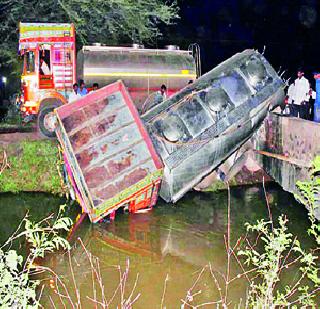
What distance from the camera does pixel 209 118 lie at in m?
10.3

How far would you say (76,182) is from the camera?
9.51 m

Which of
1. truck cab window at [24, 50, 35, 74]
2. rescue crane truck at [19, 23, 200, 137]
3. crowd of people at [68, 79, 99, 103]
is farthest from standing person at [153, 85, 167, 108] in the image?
truck cab window at [24, 50, 35, 74]

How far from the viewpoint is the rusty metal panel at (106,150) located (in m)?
9.30

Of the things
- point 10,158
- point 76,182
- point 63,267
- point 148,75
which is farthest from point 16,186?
point 148,75

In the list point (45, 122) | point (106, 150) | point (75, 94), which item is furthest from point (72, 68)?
point (106, 150)

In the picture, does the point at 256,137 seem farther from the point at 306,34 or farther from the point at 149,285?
the point at 306,34

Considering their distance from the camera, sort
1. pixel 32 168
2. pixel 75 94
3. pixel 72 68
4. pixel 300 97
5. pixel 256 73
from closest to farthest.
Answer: pixel 256 73
pixel 32 168
pixel 300 97
pixel 75 94
pixel 72 68

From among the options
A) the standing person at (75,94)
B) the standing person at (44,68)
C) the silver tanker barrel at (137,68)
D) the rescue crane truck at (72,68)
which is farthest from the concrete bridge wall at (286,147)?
the standing person at (44,68)

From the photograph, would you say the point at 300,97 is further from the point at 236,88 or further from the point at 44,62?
the point at 44,62

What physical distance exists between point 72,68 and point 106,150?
16.9 ft

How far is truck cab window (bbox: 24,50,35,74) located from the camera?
1372 centimetres

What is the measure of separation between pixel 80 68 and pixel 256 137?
18.9 ft

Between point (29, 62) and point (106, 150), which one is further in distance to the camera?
point (29, 62)

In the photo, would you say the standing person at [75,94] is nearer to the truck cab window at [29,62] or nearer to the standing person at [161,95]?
the truck cab window at [29,62]
